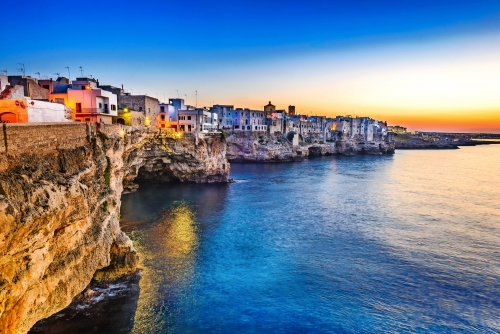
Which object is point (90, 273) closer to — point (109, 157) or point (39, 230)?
point (39, 230)

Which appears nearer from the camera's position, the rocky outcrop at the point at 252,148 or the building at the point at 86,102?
the building at the point at 86,102

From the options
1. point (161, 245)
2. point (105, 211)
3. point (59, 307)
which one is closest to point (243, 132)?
point (161, 245)

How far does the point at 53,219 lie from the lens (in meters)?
11.2

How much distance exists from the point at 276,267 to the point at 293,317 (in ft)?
18.4

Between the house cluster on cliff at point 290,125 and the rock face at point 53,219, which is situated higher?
the house cluster on cliff at point 290,125

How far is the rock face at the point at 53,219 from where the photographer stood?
948cm

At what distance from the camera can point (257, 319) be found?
1622cm

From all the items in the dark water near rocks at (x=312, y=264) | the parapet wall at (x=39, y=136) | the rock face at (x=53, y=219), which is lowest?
the dark water near rocks at (x=312, y=264)

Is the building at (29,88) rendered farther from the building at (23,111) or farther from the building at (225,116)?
the building at (225,116)

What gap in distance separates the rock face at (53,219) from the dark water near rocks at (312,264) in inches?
106

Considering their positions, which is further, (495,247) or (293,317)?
(495,247)

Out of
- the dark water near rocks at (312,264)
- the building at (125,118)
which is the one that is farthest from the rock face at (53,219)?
the building at (125,118)

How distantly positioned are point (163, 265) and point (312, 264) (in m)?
10.2

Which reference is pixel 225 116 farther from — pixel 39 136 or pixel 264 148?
pixel 39 136
